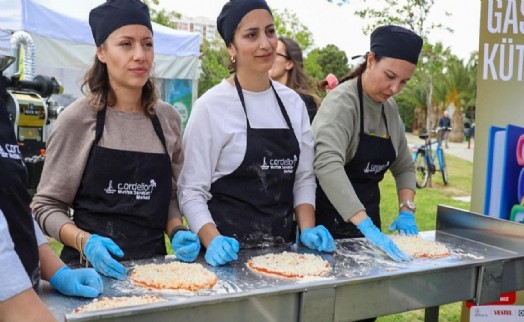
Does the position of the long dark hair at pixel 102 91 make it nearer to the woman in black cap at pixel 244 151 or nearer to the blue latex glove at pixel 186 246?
the woman in black cap at pixel 244 151

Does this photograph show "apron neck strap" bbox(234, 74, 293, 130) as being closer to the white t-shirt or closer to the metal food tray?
the white t-shirt

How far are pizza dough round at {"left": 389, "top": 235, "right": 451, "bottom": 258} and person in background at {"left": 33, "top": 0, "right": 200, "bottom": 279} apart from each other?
33.4 inches

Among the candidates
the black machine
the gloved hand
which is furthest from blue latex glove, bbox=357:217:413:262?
the black machine

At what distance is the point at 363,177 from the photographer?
248 centimetres

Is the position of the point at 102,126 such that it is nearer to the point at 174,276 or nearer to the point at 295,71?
the point at 174,276

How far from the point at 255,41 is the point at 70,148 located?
→ 30.4 inches

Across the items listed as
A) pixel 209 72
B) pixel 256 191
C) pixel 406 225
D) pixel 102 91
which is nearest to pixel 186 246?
pixel 256 191

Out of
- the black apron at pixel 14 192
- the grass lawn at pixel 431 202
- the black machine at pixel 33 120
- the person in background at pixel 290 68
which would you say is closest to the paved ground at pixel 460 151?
the grass lawn at pixel 431 202

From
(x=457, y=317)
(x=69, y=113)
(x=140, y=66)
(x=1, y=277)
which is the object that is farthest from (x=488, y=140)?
(x=1, y=277)

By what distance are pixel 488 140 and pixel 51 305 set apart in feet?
8.03

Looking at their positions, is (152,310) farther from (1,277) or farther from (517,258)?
(517,258)

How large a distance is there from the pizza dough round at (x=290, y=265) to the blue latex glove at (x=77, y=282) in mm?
529

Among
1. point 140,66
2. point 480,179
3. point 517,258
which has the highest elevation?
point 140,66

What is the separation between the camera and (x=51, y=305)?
1.45 metres
